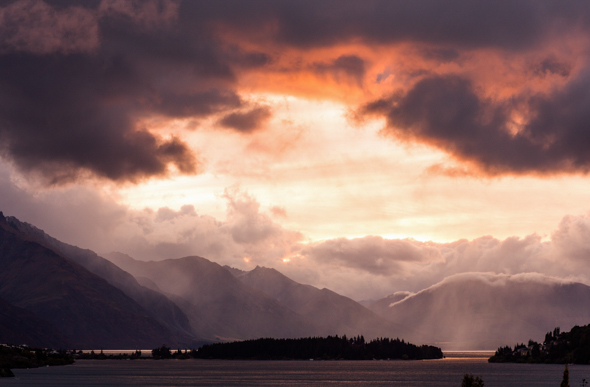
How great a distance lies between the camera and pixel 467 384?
130 metres

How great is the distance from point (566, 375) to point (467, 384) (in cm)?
1770

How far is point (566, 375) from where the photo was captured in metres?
124
